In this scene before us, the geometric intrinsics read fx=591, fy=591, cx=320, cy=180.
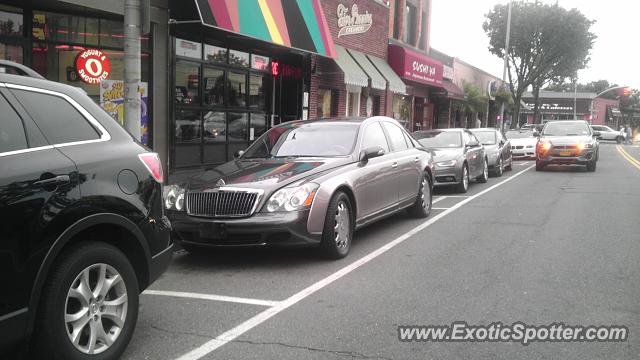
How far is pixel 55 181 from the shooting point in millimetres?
3354

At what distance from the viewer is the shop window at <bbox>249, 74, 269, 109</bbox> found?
15.6 meters

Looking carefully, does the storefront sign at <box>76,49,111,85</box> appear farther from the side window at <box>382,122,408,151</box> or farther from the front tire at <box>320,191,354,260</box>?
the front tire at <box>320,191,354,260</box>

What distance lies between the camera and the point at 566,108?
273 ft

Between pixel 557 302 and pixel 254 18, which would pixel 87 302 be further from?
pixel 254 18

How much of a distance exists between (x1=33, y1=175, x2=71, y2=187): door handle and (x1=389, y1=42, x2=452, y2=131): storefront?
66.0 feet

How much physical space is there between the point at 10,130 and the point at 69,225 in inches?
24.5

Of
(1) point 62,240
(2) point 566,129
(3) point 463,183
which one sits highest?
(2) point 566,129

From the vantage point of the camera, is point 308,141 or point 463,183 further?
point 463,183

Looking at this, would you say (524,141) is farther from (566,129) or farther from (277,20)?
(277,20)

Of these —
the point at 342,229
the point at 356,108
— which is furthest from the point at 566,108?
the point at 342,229

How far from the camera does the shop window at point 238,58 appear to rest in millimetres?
14523

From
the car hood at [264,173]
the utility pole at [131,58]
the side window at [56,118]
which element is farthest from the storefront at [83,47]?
the side window at [56,118]

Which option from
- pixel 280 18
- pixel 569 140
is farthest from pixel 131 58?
pixel 569 140

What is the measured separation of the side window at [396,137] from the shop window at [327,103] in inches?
385
